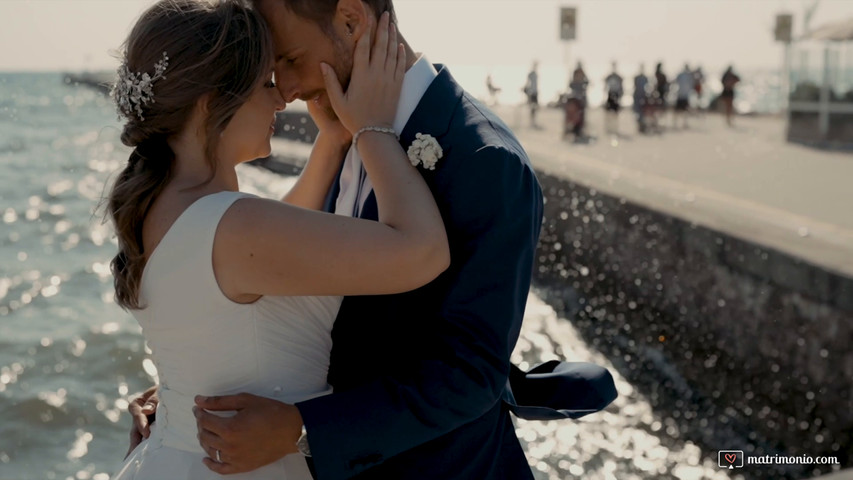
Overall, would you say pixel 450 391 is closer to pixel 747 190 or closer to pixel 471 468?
pixel 471 468

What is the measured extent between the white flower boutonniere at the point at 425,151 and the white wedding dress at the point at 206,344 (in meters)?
0.35

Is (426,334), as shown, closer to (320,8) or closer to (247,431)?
(247,431)

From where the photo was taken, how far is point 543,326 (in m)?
9.98

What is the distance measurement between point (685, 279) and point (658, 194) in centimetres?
138

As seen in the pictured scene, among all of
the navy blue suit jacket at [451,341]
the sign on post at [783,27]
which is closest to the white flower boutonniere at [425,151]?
the navy blue suit jacket at [451,341]

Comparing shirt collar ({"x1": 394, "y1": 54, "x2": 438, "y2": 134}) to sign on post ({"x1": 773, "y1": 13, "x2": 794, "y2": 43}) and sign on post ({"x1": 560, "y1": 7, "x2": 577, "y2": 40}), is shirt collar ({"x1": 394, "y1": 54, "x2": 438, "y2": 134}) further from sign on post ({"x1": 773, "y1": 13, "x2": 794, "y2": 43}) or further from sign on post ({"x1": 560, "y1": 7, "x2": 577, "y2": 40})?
sign on post ({"x1": 560, "y1": 7, "x2": 577, "y2": 40})

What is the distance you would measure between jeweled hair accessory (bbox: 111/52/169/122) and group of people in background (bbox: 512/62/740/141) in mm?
19208

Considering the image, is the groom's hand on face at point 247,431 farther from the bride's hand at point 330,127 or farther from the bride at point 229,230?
the bride's hand at point 330,127

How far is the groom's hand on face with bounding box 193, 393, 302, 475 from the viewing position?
1.88 m

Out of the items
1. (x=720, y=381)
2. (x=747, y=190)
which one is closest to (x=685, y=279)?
(x=720, y=381)

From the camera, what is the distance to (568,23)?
2456 centimetres

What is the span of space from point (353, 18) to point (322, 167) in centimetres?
62

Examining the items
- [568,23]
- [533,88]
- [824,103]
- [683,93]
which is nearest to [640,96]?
[683,93]

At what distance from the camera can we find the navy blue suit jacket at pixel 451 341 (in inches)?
73.9
